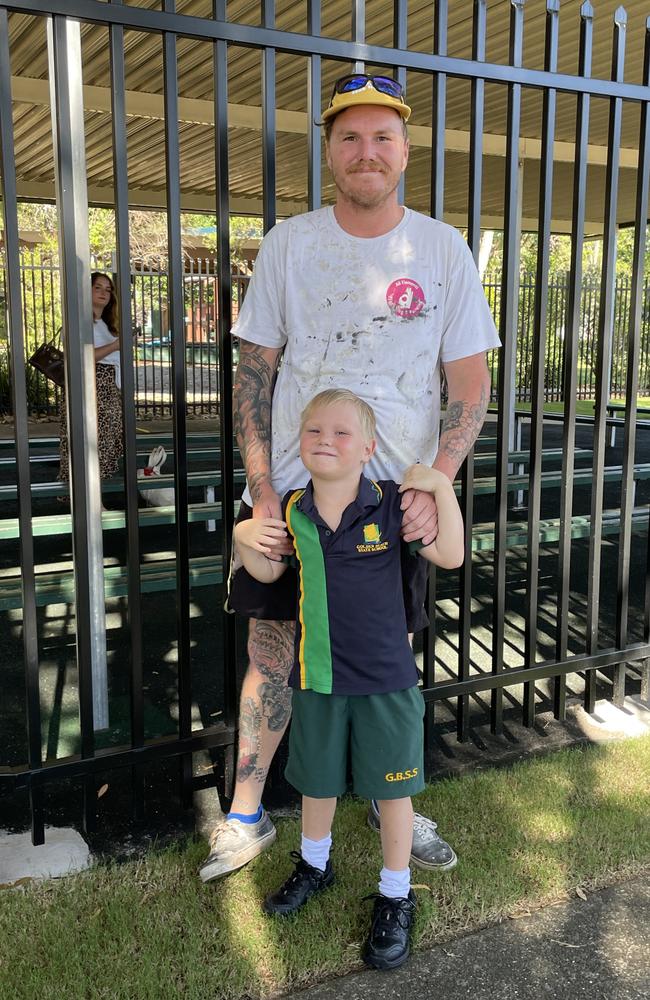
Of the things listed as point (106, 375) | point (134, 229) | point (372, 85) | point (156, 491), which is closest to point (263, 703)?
point (372, 85)

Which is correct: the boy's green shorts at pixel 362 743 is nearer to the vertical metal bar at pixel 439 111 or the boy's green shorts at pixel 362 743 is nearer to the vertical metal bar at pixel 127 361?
the vertical metal bar at pixel 127 361

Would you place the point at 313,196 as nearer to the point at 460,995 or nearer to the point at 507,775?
the point at 507,775

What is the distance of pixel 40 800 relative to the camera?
8.80 ft

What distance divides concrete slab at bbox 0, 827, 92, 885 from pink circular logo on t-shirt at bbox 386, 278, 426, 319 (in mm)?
1867

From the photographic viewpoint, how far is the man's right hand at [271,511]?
7.74ft

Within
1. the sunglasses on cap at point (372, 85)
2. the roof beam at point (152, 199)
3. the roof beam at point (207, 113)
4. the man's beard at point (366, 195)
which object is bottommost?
the man's beard at point (366, 195)

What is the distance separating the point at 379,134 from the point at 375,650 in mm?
1389

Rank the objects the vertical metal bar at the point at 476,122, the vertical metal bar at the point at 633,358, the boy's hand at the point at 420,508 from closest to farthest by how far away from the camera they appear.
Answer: the boy's hand at the point at 420,508 → the vertical metal bar at the point at 476,122 → the vertical metal bar at the point at 633,358

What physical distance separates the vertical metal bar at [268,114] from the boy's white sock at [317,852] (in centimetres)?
182

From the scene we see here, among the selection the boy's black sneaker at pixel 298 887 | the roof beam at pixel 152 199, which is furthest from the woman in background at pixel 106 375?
the roof beam at pixel 152 199

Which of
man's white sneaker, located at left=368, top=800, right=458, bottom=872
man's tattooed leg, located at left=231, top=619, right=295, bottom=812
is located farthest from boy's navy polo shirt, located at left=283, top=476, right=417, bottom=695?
man's white sneaker, located at left=368, top=800, right=458, bottom=872

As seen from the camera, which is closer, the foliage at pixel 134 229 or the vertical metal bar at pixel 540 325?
the vertical metal bar at pixel 540 325

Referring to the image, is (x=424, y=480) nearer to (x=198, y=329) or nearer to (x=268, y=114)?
(x=268, y=114)

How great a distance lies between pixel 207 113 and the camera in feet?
26.1
